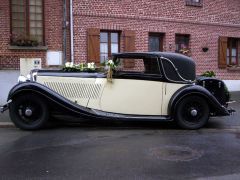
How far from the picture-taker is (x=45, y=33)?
1488 centimetres

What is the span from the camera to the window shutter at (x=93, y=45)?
51.0 ft

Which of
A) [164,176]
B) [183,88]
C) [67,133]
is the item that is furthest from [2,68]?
[164,176]

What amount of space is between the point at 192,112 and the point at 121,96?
1.61m

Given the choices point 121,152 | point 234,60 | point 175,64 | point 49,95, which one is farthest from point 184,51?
point 121,152

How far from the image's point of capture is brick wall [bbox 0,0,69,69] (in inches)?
563

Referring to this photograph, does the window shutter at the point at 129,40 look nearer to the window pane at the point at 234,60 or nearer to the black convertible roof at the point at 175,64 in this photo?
the window pane at the point at 234,60

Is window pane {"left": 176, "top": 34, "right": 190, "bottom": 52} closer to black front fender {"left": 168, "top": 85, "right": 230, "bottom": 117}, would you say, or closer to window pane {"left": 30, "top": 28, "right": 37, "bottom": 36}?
window pane {"left": 30, "top": 28, "right": 37, "bottom": 36}

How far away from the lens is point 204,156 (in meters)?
6.81

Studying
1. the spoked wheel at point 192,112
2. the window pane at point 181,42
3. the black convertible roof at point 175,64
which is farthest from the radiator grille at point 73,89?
the window pane at point 181,42

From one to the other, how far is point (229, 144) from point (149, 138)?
4.96 ft

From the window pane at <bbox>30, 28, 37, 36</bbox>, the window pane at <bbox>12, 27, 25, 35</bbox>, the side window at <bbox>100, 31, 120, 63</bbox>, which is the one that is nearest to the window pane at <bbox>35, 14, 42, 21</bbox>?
the window pane at <bbox>30, 28, 37, 36</bbox>

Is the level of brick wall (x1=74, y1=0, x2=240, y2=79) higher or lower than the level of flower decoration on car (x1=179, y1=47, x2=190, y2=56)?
higher

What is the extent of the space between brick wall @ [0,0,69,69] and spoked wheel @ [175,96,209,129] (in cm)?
684

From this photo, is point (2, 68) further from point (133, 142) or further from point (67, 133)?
point (133, 142)
